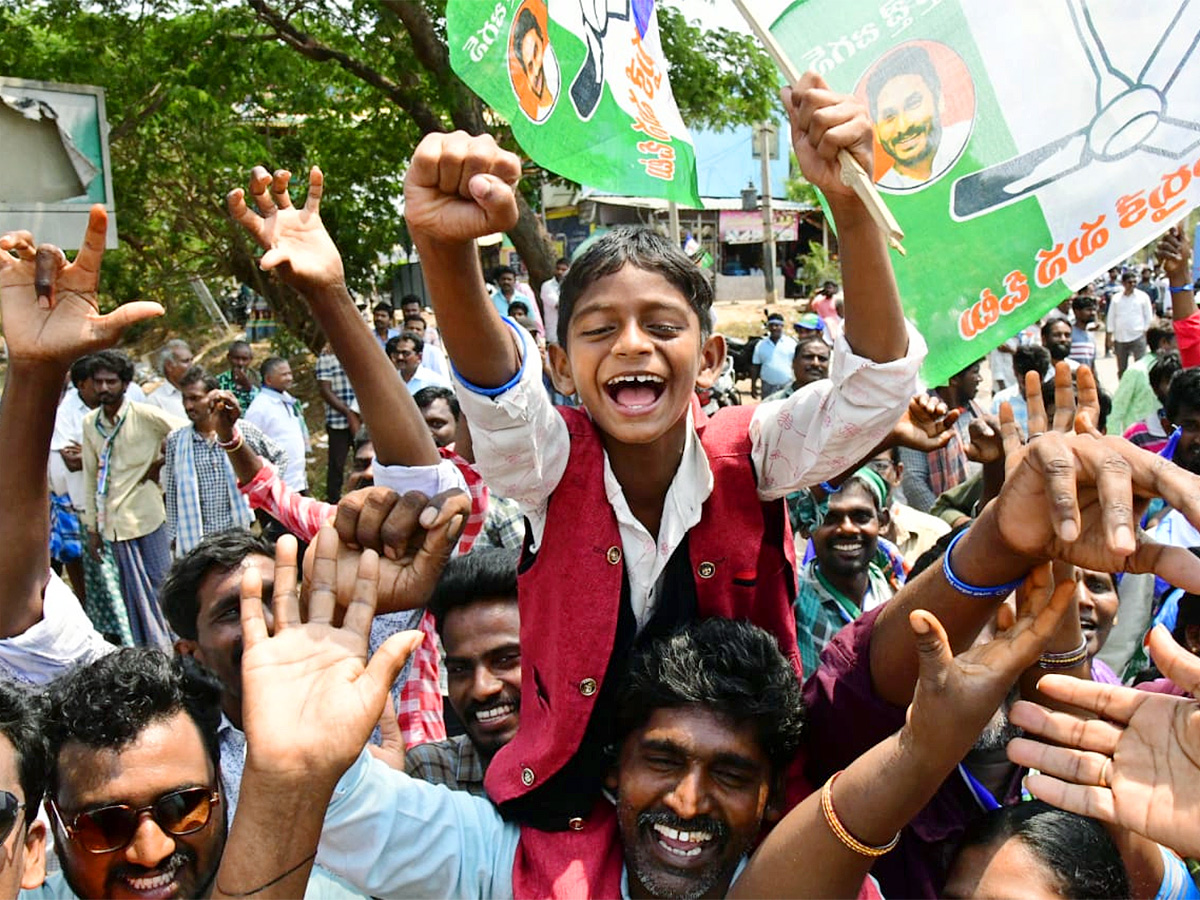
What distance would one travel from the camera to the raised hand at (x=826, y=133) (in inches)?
67.7

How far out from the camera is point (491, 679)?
8.77 ft

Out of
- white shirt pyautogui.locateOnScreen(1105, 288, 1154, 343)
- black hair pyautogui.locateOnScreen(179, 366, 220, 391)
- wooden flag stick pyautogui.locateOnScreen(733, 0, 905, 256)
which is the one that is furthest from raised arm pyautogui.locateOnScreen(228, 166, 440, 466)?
white shirt pyautogui.locateOnScreen(1105, 288, 1154, 343)

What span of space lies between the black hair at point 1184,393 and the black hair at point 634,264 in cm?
298

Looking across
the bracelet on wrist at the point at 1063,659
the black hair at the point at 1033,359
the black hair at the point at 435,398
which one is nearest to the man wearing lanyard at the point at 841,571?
the bracelet on wrist at the point at 1063,659

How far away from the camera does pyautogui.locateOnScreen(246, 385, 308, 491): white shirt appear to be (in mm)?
7375

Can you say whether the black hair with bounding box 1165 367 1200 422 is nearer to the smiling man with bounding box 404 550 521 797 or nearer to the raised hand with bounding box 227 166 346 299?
the smiling man with bounding box 404 550 521 797

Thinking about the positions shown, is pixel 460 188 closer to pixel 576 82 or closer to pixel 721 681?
pixel 721 681

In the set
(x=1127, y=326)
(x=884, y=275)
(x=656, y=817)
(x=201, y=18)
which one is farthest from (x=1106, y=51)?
(x=1127, y=326)

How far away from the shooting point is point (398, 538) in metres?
1.96

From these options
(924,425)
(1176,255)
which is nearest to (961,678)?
(924,425)

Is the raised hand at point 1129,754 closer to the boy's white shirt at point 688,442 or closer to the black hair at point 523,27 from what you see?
the boy's white shirt at point 688,442

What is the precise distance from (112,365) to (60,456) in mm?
1306

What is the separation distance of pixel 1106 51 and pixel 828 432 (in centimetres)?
148

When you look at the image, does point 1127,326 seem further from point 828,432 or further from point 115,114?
point 828,432
